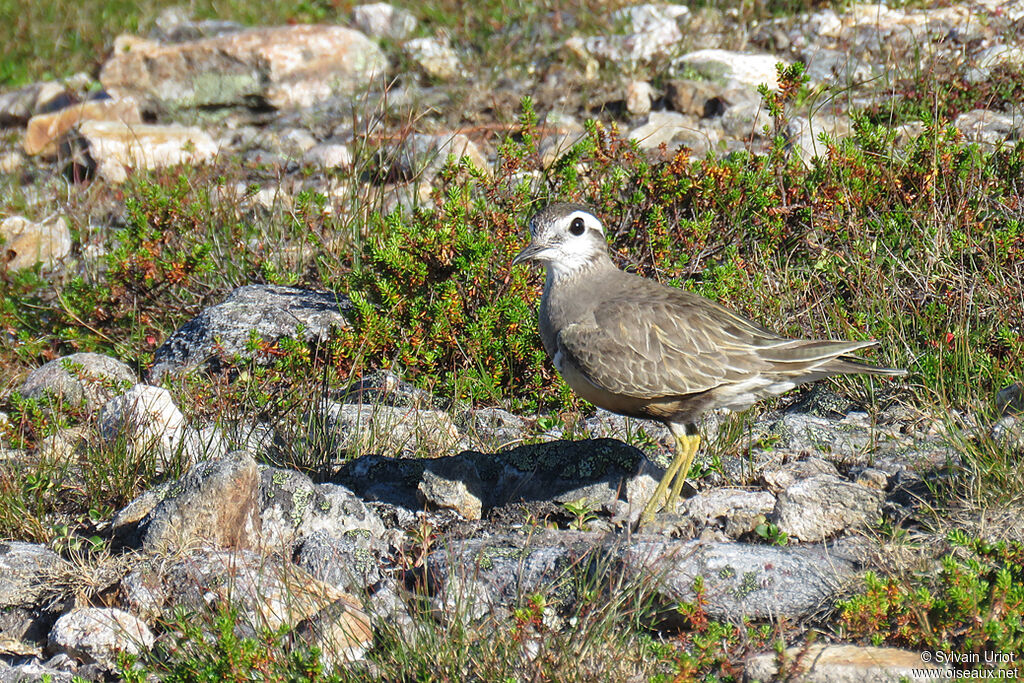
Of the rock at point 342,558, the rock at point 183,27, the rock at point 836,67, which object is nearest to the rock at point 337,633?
the rock at point 342,558

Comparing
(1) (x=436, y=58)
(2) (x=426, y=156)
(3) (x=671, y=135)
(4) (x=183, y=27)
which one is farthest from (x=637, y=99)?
(4) (x=183, y=27)

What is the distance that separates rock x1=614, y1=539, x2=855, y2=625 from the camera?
424cm

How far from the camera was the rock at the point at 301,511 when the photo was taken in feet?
16.4

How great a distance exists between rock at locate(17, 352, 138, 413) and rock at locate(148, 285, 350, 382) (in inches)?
10.0

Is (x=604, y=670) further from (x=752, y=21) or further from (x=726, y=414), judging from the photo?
(x=752, y=21)

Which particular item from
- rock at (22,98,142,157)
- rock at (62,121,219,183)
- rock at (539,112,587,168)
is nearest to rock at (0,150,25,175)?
rock at (22,98,142,157)

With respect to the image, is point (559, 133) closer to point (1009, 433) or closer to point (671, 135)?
point (671, 135)

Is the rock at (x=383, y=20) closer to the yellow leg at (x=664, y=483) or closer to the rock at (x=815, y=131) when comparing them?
the rock at (x=815, y=131)

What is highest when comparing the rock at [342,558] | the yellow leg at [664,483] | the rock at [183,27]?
the rock at [183,27]

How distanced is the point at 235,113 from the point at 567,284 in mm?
6920

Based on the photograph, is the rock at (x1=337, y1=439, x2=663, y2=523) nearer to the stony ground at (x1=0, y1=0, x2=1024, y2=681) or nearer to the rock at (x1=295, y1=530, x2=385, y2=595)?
the stony ground at (x1=0, y1=0, x2=1024, y2=681)

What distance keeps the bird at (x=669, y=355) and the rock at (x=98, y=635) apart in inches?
91.1

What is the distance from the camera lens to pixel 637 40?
35.0 feet

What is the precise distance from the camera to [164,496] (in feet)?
16.8
